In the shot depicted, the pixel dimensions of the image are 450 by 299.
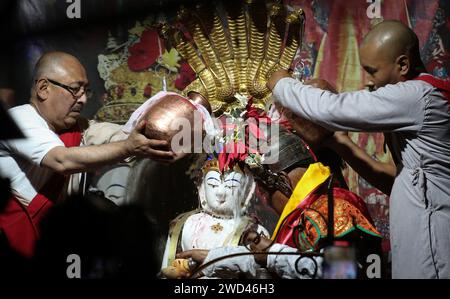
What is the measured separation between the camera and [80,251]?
15.3 ft

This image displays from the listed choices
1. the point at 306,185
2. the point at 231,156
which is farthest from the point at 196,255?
the point at 306,185

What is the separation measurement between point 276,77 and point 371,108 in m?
0.60

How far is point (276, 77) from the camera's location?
414 cm

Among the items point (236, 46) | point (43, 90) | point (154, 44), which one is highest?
point (154, 44)

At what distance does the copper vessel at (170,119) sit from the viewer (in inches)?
159

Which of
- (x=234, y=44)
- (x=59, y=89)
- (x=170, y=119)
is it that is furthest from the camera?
(x=234, y=44)

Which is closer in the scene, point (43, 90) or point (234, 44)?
point (43, 90)

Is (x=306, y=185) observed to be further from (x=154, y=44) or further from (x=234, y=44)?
(x=154, y=44)

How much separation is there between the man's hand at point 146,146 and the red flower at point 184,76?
0.99 metres

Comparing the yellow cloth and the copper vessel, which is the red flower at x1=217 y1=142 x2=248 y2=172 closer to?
A: the copper vessel

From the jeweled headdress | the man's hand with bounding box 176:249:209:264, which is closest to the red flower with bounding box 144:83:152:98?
the jeweled headdress

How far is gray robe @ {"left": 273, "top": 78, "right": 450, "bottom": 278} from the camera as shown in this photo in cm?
374

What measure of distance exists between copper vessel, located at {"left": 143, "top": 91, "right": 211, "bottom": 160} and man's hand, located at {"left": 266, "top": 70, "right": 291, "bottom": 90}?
16.2 inches
